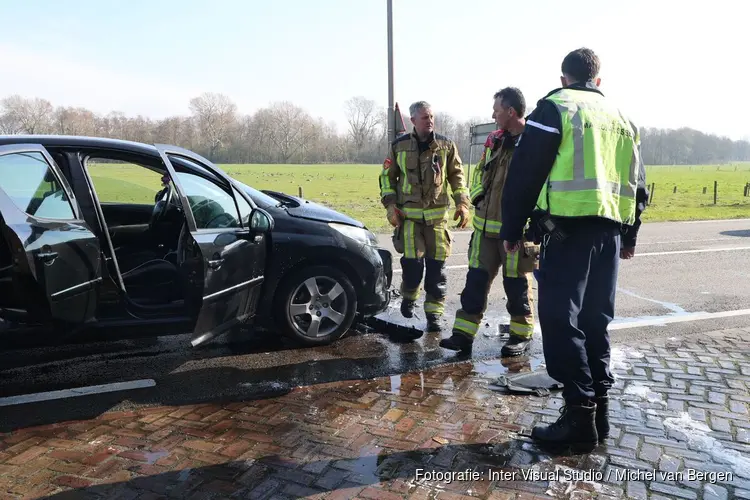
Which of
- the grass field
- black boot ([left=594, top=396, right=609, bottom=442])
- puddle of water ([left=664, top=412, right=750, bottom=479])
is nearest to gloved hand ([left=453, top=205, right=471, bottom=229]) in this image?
black boot ([left=594, top=396, right=609, bottom=442])

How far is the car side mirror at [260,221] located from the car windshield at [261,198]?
1.38 feet

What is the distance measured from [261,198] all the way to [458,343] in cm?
204

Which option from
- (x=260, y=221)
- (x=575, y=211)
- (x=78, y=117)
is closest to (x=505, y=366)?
(x=575, y=211)

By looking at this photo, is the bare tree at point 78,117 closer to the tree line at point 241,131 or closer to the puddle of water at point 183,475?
the tree line at point 241,131

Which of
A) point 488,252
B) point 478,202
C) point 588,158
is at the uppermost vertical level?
point 588,158

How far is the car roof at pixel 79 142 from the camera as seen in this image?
146 inches

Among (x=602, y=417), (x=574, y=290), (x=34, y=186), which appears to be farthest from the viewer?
(x=34, y=186)

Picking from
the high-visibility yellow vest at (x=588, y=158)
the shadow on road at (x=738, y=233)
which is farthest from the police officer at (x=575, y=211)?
the shadow on road at (x=738, y=233)

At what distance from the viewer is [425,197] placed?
5172 millimetres

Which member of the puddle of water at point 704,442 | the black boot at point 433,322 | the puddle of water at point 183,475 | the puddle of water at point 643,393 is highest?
the black boot at point 433,322

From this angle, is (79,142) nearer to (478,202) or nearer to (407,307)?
(478,202)

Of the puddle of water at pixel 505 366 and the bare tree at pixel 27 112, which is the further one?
the bare tree at pixel 27 112

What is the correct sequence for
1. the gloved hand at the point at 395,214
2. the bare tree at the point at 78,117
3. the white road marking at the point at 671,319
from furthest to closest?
the bare tree at the point at 78,117
the white road marking at the point at 671,319
the gloved hand at the point at 395,214

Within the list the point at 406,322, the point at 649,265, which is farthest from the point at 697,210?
the point at 406,322
